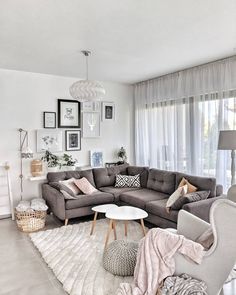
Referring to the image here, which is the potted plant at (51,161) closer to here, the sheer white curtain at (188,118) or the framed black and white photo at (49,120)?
the framed black and white photo at (49,120)

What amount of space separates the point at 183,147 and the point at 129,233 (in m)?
1.94

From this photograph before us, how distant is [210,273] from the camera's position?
6.49 ft

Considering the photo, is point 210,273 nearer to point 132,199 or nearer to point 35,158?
point 132,199

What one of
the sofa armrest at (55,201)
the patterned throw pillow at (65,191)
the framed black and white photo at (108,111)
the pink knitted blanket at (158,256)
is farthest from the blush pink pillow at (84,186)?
the pink knitted blanket at (158,256)

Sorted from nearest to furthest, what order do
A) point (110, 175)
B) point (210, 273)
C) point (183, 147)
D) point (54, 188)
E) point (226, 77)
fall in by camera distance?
1. point (210, 273)
2. point (226, 77)
3. point (54, 188)
4. point (183, 147)
5. point (110, 175)

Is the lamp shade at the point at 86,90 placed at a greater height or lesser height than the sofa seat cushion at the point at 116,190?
greater

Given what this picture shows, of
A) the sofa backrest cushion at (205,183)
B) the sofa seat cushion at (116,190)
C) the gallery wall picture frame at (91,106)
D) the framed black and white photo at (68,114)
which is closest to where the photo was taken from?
the sofa backrest cushion at (205,183)

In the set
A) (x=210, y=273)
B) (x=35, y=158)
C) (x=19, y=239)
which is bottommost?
(x=19, y=239)

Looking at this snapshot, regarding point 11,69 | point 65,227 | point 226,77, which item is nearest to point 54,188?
point 65,227

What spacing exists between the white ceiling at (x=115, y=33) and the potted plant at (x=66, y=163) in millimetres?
1660

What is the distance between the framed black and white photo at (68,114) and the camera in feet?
16.7

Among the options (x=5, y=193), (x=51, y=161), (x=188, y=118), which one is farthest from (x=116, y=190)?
(x=5, y=193)

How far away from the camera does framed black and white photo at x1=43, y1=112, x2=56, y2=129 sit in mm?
4938

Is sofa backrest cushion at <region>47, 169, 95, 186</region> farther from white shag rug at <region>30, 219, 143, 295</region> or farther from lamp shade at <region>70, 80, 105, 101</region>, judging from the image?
lamp shade at <region>70, 80, 105, 101</region>
